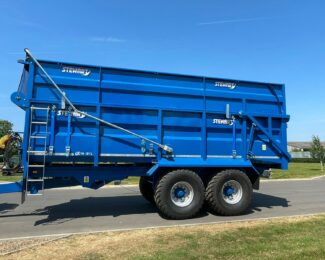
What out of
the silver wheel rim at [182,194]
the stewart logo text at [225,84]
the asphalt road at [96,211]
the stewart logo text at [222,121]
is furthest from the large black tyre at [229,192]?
the stewart logo text at [225,84]

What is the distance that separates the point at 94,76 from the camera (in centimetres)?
923

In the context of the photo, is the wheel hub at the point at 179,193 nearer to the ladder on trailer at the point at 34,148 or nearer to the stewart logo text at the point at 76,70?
the ladder on trailer at the point at 34,148

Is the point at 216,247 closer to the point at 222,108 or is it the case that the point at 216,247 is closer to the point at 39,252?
the point at 39,252

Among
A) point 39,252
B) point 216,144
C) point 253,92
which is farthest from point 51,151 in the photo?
point 253,92

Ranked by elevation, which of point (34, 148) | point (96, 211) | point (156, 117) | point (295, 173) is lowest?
point (96, 211)

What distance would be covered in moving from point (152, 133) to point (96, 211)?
8.79 feet

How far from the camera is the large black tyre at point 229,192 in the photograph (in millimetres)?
9602

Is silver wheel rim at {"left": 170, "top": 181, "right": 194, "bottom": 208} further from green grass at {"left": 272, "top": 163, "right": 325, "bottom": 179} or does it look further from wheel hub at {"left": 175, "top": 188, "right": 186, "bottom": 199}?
green grass at {"left": 272, "top": 163, "right": 325, "bottom": 179}

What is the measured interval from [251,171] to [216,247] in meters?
4.23

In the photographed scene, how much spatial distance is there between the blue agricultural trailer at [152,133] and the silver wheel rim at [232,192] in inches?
1.0

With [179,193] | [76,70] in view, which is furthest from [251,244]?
[76,70]

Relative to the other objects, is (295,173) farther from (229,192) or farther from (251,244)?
(251,244)

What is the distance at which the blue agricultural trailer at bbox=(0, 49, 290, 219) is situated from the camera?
8750 mm

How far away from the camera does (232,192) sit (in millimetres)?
9992
